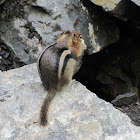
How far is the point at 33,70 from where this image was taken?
481 cm

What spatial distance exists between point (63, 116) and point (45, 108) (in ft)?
0.96

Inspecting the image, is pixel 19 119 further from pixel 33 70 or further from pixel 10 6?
pixel 10 6

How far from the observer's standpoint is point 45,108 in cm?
367

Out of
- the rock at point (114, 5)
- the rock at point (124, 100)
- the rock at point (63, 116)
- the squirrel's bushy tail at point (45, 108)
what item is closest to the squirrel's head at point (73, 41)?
the rock at point (63, 116)

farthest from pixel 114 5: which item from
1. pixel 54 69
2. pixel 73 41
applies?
pixel 54 69

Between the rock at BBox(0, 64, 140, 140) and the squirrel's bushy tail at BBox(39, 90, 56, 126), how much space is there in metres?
0.07

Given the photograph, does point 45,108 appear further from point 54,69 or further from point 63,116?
point 54,69

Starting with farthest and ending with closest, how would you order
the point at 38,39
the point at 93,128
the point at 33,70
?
1. the point at 38,39
2. the point at 33,70
3. the point at 93,128

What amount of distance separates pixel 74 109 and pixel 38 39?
2.66 meters

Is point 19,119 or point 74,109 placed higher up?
point 74,109

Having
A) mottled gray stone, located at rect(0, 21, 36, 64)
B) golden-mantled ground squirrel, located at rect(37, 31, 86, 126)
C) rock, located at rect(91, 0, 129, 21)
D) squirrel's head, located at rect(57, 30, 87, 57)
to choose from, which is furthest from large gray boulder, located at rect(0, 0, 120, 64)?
golden-mantled ground squirrel, located at rect(37, 31, 86, 126)

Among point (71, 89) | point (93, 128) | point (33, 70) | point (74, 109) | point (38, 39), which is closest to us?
point (93, 128)

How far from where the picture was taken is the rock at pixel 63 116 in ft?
11.0

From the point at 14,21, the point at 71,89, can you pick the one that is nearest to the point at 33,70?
the point at 71,89
